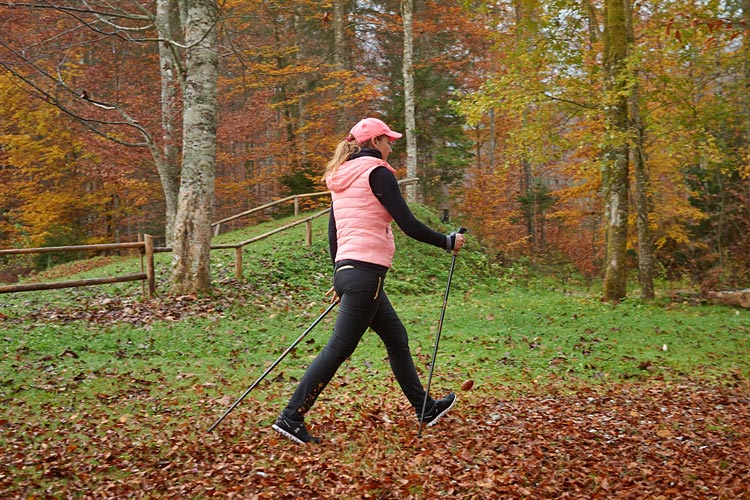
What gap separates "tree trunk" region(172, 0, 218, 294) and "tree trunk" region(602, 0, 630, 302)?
277 inches

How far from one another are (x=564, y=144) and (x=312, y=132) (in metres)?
13.6

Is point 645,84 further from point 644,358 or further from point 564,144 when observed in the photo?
point 644,358

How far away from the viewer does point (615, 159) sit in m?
11.9

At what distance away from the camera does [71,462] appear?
4.03 m

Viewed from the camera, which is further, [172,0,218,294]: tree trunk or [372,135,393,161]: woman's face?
[172,0,218,294]: tree trunk

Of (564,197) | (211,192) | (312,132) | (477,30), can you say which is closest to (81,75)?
(312,132)

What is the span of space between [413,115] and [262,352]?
40.6 ft

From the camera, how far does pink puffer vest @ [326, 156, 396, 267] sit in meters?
4.27

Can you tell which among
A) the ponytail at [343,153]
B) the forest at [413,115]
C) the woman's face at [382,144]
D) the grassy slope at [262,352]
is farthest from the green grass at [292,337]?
the woman's face at [382,144]

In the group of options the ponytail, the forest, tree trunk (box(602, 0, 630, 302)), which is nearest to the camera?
the ponytail

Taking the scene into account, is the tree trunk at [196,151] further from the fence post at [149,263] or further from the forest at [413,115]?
the fence post at [149,263]

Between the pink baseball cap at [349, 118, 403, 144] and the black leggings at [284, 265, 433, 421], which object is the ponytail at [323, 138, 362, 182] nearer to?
the pink baseball cap at [349, 118, 403, 144]

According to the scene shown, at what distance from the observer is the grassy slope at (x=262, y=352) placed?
512 centimetres

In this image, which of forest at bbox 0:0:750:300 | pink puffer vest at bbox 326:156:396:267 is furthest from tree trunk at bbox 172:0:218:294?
pink puffer vest at bbox 326:156:396:267
